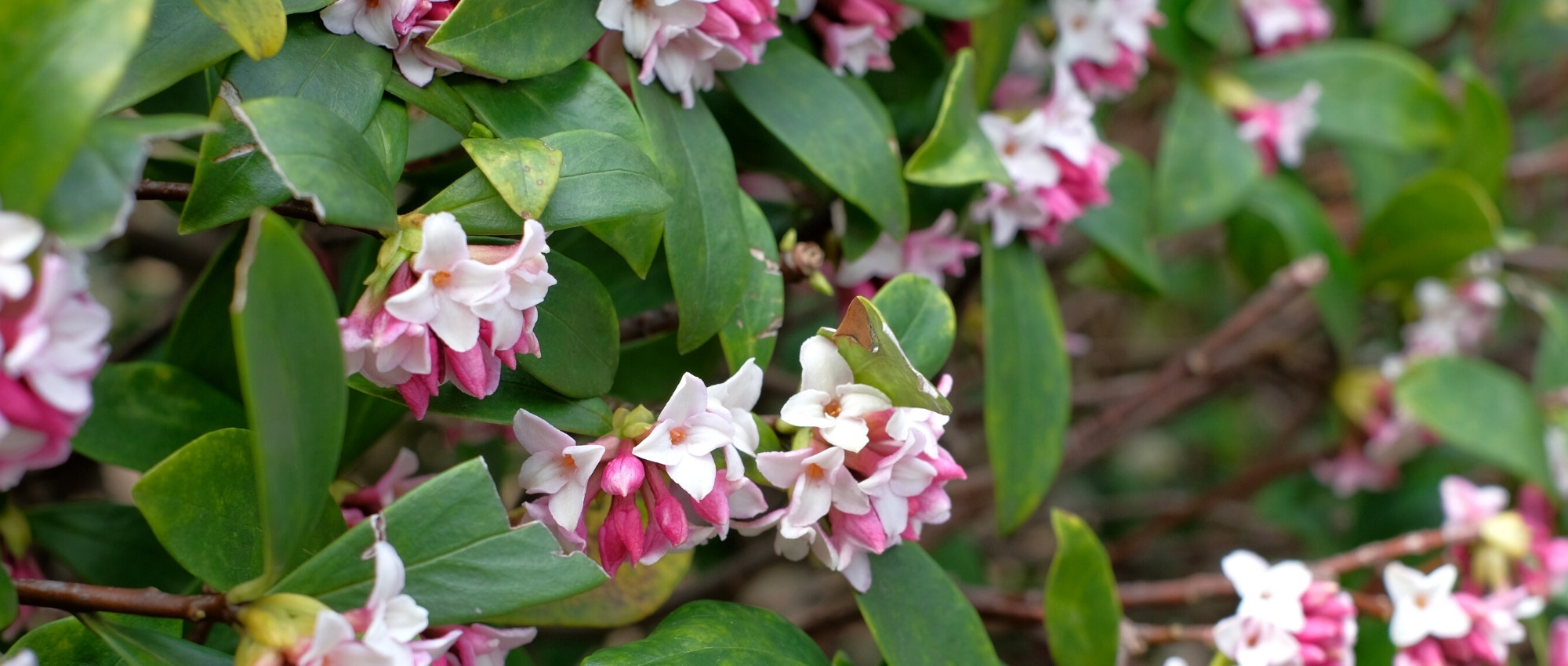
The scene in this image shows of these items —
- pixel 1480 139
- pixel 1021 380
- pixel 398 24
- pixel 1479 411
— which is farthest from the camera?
pixel 1480 139

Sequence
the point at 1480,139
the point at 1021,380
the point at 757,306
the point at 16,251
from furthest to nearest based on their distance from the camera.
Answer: the point at 1480,139
the point at 1021,380
the point at 757,306
the point at 16,251

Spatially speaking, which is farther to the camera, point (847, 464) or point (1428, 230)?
point (1428, 230)

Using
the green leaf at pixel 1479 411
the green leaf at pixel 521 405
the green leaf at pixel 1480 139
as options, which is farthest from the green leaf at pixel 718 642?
the green leaf at pixel 1480 139

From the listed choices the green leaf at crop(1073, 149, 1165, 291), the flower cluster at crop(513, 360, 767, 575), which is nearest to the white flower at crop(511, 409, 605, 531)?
the flower cluster at crop(513, 360, 767, 575)

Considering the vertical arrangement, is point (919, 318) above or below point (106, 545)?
above

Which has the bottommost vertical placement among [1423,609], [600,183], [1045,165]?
[1423,609]

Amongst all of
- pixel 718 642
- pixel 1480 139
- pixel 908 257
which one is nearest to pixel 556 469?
pixel 718 642

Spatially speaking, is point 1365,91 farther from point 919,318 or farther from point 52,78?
point 52,78
